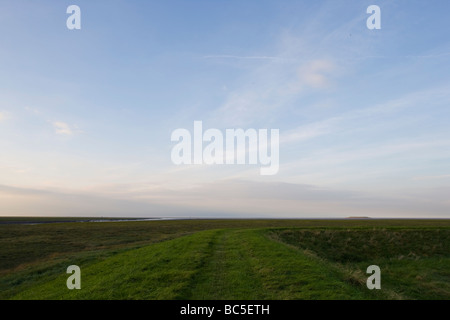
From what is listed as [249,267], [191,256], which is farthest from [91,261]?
[249,267]

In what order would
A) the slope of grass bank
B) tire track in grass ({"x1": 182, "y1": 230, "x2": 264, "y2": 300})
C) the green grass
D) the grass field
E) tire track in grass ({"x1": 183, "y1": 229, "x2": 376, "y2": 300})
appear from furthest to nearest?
the green grass, the grass field, the slope of grass bank, tire track in grass ({"x1": 182, "y1": 230, "x2": 264, "y2": 300}), tire track in grass ({"x1": 183, "y1": 229, "x2": 376, "y2": 300})

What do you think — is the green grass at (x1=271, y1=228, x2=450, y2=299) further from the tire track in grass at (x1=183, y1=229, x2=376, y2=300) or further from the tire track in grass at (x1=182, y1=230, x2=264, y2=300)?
the tire track in grass at (x1=182, y1=230, x2=264, y2=300)

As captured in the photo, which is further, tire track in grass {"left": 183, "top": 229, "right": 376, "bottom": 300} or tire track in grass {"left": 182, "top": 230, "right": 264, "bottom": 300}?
tire track in grass {"left": 182, "top": 230, "right": 264, "bottom": 300}

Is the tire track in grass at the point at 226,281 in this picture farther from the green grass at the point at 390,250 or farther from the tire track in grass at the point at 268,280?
the green grass at the point at 390,250

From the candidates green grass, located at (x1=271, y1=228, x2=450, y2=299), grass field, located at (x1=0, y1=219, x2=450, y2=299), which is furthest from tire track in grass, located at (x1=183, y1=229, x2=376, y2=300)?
green grass, located at (x1=271, y1=228, x2=450, y2=299)

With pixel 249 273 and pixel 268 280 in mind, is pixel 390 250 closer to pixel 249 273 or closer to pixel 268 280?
pixel 249 273

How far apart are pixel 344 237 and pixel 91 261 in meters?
32.2

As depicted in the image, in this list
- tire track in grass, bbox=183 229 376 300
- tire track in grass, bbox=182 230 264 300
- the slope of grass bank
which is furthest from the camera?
the slope of grass bank

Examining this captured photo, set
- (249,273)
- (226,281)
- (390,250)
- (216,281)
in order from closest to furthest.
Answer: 1. (226,281)
2. (216,281)
3. (249,273)
4. (390,250)

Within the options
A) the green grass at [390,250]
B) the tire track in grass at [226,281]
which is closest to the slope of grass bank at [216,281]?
the tire track in grass at [226,281]

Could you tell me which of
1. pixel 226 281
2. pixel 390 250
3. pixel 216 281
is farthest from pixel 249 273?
pixel 390 250

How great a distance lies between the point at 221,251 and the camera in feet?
75.4

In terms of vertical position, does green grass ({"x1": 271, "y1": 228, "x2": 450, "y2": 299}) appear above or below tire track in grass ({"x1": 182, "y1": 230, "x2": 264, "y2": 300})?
below
